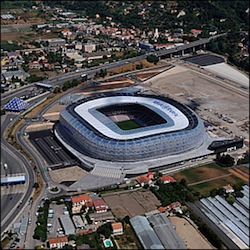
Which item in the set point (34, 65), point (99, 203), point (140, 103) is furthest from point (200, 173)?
point (34, 65)

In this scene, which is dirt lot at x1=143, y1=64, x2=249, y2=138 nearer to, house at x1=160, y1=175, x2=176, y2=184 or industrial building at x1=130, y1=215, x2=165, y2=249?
house at x1=160, y1=175, x2=176, y2=184

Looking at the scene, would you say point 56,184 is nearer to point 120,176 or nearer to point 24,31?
point 120,176

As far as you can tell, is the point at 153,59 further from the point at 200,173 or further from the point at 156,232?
the point at 156,232

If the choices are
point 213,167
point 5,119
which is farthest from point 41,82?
point 213,167

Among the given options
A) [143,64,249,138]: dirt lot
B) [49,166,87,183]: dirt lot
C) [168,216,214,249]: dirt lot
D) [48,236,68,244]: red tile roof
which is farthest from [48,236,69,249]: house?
[143,64,249,138]: dirt lot

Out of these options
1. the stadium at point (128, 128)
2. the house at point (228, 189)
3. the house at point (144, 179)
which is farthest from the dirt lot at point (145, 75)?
the house at point (228, 189)
